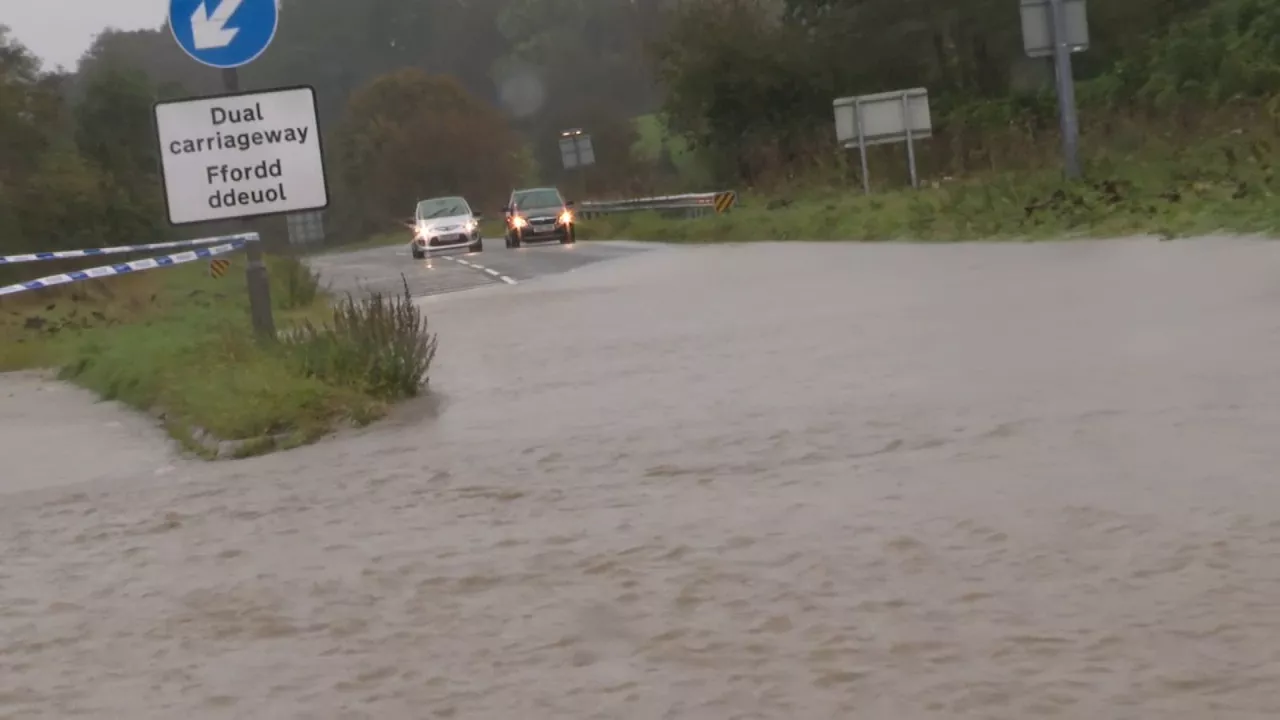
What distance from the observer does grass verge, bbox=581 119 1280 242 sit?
21578mm

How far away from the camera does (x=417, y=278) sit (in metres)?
31.9

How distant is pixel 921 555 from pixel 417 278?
25.8 metres

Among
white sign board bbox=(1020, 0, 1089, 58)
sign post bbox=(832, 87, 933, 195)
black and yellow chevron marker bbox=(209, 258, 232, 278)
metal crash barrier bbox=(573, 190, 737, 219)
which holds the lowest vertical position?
black and yellow chevron marker bbox=(209, 258, 232, 278)

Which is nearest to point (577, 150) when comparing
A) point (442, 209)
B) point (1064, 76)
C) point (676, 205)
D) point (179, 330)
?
point (676, 205)

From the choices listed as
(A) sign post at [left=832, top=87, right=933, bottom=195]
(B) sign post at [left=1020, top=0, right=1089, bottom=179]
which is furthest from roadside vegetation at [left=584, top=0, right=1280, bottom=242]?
(A) sign post at [left=832, top=87, right=933, bottom=195]

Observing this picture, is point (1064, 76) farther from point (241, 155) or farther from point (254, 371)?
point (254, 371)

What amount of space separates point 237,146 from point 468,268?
20056 mm

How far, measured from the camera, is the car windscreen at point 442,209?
4431 cm

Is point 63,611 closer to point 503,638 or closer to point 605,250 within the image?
point 503,638

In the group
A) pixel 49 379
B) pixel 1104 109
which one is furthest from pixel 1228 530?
pixel 1104 109

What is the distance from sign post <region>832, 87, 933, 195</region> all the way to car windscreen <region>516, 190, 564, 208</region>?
9.04 m

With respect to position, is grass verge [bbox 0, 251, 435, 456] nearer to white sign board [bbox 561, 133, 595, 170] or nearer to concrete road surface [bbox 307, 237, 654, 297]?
concrete road surface [bbox 307, 237, 654, 297]

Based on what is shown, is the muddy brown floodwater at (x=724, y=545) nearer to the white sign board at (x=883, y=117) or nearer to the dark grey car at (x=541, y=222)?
the white sign board at (x=883, y=117)

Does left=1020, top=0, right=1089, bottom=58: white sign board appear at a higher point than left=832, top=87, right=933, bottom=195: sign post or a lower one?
higher
